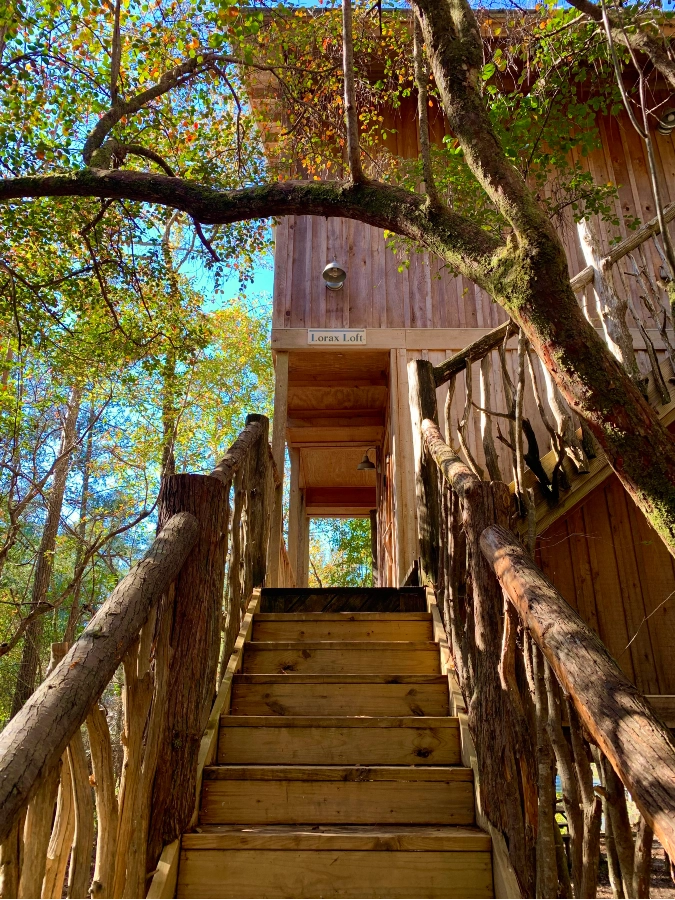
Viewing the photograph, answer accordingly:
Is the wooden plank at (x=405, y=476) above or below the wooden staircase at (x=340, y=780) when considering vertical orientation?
above

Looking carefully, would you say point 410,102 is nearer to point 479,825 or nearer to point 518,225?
point 518,225

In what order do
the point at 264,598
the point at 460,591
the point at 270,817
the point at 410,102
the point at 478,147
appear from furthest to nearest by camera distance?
the point at 410,102, the point at 264,598, the point at 460,591, the point at 478,147, the point at 270,817

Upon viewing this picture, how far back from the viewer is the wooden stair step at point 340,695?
9.45 feet

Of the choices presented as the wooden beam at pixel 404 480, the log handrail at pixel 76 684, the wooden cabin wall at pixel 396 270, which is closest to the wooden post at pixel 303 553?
the wooden beam at pixel 404 480

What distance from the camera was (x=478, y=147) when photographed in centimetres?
269

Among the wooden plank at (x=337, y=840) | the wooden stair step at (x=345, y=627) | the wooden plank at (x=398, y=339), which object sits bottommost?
the wooden plank at (x=337, y=840)

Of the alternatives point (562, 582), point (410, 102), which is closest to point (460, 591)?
point (562, 582)

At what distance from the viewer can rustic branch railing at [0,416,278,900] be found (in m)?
1.23

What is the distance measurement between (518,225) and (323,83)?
4.43 m

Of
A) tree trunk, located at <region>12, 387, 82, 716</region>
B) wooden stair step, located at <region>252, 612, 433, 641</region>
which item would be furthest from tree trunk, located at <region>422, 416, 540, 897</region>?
tree trunk, located at <region>12, 387, 82, 716</region>

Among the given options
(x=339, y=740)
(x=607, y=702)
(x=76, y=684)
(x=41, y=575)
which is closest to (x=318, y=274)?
(x=339, y=740)

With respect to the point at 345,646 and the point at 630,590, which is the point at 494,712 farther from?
the point at 630,590

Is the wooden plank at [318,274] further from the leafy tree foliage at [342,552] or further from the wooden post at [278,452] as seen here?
the leafy tree foliage at [342,552]

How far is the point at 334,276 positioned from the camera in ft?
21.9
